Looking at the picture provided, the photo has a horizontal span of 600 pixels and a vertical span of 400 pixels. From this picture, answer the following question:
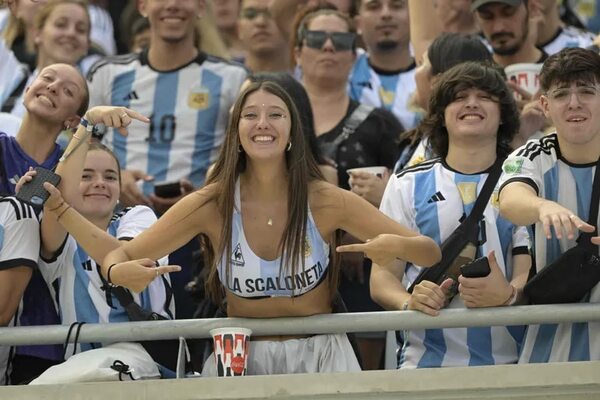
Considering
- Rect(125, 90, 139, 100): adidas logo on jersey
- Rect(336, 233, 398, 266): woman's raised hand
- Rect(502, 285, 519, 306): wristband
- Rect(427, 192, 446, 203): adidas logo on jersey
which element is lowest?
Rect(502, 285, 519, 306): wristband

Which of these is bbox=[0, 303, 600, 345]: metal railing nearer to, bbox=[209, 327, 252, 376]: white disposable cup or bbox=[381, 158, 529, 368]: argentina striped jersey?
bbox=[209, 327, 252, 376]: white disposable cup

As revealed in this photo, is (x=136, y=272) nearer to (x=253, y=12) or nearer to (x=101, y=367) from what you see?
(x=101, y=367)

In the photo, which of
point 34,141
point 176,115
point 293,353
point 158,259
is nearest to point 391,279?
point 293,353

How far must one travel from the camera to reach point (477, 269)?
5750mm

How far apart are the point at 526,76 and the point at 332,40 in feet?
3.77

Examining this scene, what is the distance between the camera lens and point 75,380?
5.79 meters

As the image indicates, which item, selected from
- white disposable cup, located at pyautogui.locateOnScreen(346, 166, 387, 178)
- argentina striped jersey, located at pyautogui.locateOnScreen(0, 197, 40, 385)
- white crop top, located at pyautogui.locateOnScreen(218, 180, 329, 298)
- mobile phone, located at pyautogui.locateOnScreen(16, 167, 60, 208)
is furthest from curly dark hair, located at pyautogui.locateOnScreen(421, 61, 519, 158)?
argentina striped jersey, located at pyautogui.locateOnScreen(0, 197, 40, 385)

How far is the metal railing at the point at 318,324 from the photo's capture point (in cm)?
569

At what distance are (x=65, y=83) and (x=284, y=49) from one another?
257 cm

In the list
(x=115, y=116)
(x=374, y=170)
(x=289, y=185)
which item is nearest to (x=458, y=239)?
(x=289, y=185)

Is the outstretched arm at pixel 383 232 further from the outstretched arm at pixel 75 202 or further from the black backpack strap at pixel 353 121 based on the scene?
the black backpack strap at pixel 353 121

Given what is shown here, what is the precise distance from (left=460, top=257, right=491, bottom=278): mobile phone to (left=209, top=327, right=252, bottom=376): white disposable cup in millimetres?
913

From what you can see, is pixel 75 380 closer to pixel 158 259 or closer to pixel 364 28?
pixel 158 259

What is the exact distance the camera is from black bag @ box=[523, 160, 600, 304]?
19.0ft
